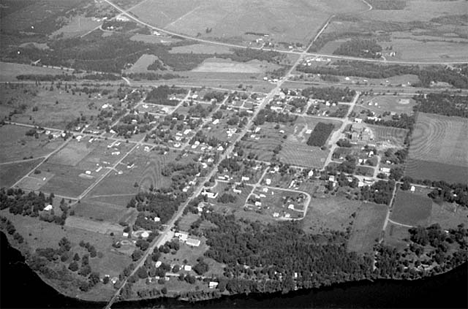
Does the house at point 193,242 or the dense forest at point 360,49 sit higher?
the house at point 193,242

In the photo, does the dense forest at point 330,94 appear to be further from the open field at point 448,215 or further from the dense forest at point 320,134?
the open field at point 448,215

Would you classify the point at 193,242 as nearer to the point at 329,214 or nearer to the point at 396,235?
the point at 329,214

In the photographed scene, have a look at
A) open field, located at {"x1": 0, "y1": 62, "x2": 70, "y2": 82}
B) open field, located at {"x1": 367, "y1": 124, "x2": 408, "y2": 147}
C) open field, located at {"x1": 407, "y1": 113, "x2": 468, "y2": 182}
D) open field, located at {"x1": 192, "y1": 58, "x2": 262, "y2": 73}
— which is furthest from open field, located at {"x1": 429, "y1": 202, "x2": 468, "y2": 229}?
open field, located at {"x1": 0, "y1": 62, "x2": 70, "y2": 82}

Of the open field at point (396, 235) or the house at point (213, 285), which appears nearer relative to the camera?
the house at point (213, 285)

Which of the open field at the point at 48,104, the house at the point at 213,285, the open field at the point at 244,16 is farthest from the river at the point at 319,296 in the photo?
the open field at the point at 244,16

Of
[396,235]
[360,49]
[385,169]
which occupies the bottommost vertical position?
[360,49]

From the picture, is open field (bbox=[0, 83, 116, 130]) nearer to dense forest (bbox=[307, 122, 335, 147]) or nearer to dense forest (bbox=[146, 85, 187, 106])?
dense forest (bbox=[146, 85, 187, 106])

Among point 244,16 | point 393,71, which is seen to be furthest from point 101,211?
point 244,16
